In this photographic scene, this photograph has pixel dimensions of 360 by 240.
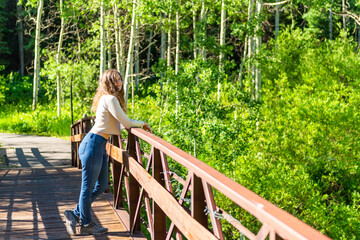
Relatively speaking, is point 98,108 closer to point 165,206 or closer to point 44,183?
point 165,206

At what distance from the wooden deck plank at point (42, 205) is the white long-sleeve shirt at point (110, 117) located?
1177 millimetres

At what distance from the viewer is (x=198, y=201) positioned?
9.07 feet

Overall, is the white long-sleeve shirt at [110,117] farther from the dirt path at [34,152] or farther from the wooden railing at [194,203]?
the dirt path at [34,152]

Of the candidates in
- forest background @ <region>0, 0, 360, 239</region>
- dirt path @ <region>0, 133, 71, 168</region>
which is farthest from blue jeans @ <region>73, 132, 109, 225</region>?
dirt path @ <region>0, 133, 71, 168</region>

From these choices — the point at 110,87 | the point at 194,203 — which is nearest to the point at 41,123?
the point at 110,87

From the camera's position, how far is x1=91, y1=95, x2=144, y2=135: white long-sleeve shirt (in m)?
4.60

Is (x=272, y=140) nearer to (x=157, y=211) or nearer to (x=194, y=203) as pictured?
(x=157, y=211)

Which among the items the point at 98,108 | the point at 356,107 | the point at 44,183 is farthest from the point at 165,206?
the point at 356,107

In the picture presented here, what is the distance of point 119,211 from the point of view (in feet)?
20.1

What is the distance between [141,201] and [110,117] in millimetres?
884

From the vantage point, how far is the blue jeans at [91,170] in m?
4.73

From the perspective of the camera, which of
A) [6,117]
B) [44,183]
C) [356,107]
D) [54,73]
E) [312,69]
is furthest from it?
[6,117]

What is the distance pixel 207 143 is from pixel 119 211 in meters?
7.33

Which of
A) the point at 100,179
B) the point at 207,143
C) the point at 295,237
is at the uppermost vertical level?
the point at 295,237
